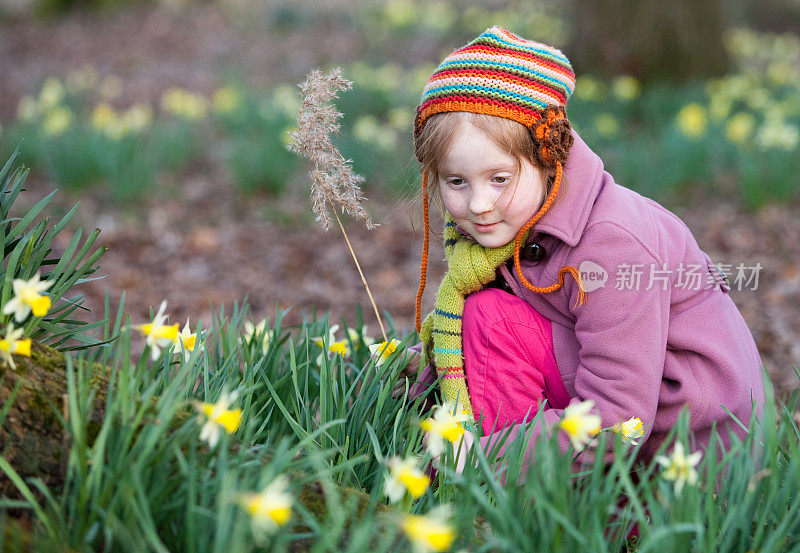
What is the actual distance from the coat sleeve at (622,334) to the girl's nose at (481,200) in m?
0.25

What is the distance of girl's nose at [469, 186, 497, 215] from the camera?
164cm

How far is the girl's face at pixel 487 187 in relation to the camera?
165 cm

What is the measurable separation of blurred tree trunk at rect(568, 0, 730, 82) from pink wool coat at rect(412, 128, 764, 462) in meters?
4.75

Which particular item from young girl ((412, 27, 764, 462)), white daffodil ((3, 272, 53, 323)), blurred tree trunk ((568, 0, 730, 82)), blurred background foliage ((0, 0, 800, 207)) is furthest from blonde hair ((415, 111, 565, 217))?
blurred tree trunk ((568, 0, 730, 82))

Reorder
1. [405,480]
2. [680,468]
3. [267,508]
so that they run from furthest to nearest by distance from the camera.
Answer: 1. [680,468]
2. [405,480]
3. [267,508]

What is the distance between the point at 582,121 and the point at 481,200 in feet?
11.6

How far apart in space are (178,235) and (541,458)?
3.69 m

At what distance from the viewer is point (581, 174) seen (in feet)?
5.66

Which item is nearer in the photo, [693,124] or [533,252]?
[533,252]

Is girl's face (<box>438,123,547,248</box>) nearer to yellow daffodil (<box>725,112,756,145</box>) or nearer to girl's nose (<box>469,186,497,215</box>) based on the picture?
girl's nose (<box>469,186,497,215</box>)

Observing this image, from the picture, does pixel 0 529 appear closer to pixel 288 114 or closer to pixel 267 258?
pixel 267 258

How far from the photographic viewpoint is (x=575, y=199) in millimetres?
1684
